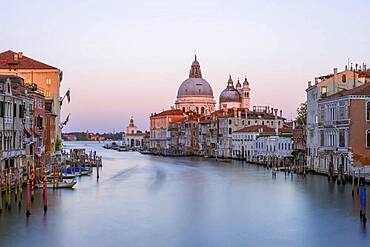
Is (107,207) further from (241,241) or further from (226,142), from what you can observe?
(226,142)

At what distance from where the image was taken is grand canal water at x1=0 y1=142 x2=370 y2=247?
44.4 feet

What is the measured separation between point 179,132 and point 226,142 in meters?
17.0

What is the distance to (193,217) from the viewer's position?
654 inches

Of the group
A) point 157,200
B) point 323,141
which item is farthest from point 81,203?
point 323,141

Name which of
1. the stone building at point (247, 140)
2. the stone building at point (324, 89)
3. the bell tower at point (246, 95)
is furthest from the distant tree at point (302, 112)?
the bell tower at point (246, 95)

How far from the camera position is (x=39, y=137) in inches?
993

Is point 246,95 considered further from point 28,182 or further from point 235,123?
point 28,182

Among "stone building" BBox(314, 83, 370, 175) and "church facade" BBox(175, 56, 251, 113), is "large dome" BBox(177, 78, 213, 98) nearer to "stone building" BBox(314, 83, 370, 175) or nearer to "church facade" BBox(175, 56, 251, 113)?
"church facade" BBox(175, 56, 251, 113)

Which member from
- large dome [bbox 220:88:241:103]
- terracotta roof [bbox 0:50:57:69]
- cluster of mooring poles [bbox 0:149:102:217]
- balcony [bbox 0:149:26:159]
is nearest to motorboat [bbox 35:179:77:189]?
cluster of mooring poles [bbox 0:149:102:217]

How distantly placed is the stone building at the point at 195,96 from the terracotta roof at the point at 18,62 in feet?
146

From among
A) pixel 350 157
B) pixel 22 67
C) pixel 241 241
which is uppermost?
pixel 22 67

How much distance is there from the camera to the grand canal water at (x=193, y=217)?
44.4ft

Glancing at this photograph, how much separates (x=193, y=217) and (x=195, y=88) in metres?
62.8

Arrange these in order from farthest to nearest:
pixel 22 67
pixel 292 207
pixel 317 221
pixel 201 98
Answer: pixel 201 98
pixel 22 67
pixel 292 207
pixel 317 221
